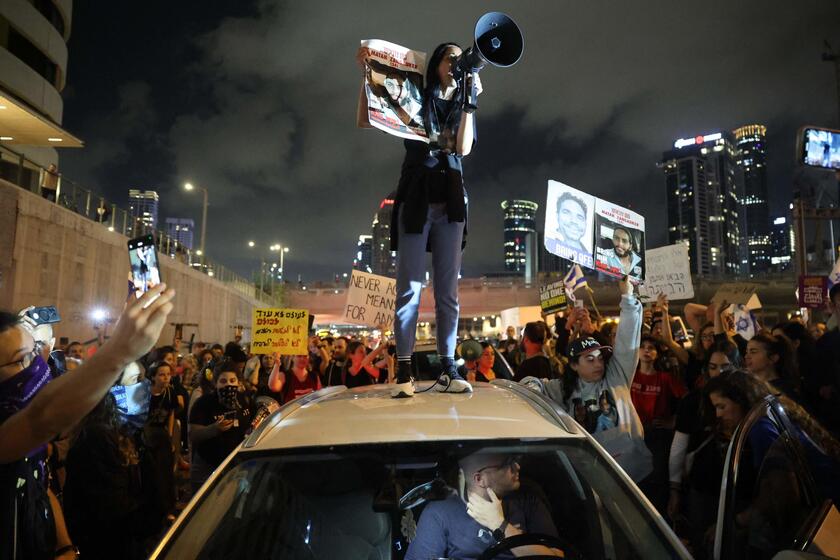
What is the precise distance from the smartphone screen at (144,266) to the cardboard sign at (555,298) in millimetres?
10465

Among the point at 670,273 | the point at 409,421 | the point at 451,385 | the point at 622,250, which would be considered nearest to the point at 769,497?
the point at 409,421

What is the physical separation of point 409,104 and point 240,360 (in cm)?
560

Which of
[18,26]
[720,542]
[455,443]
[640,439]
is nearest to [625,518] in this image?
[720,542]

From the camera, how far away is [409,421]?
2199mm

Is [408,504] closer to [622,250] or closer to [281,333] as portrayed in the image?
[622,250]

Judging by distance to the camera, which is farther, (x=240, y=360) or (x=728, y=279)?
(x=728, y=279)

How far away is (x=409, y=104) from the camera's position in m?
3.79

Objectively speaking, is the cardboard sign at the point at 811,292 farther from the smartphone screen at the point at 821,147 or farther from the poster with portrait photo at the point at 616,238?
the poster with portrait photo at the point at 616,238

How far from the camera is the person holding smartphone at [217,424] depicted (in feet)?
17.2

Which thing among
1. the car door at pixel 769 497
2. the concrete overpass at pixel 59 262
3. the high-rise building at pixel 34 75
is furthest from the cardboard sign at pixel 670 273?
the high-rise building at pixel 34 75

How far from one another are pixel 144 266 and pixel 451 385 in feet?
5.74

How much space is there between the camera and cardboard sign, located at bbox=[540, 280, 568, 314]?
12023mm

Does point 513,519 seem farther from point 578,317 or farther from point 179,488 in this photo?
point 179,488

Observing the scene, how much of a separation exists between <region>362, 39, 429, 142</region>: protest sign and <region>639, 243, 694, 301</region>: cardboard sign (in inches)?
294
